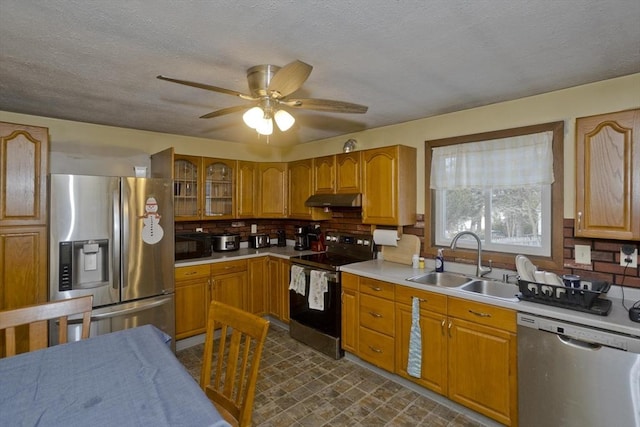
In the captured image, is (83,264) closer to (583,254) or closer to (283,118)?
(283,118)

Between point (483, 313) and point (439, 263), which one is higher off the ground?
point (439, 263)

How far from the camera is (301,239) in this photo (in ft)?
13.9

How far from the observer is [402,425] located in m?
2.21

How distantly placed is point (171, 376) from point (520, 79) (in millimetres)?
2628

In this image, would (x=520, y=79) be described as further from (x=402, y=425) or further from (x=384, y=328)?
(x=402, y=425)

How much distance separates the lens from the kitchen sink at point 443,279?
2.71 metres

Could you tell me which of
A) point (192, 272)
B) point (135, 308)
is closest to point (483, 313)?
point (192, 272)

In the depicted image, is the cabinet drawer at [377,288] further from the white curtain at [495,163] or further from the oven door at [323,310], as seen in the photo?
the white curtain at [495,163]

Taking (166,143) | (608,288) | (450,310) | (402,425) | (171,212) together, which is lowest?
(402,425)

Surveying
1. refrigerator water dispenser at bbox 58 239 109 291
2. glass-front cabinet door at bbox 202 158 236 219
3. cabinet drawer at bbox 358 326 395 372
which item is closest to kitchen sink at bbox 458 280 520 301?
cabinet drawer at bbox 358 326 395 372

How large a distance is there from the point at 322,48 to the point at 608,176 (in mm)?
1833

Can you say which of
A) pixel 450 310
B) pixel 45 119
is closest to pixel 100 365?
pixel 450 310

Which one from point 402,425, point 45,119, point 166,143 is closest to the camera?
point 402,425

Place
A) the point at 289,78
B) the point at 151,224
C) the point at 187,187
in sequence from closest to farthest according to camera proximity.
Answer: the point at 289,78, the point at 151,224, the point at 187,187
